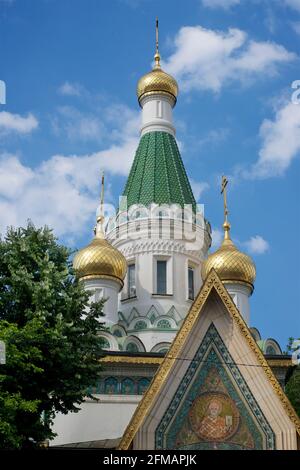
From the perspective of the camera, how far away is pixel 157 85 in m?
29.3

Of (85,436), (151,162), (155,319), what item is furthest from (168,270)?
(85,436)

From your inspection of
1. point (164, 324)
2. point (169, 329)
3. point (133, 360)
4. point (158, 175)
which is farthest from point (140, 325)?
point (158, 175)

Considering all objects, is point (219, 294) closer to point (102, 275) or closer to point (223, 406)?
point (223, 406)

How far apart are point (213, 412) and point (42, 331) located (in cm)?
355

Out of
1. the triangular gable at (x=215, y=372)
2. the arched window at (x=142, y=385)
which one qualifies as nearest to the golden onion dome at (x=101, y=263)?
the arched window at (x=142, y=385)

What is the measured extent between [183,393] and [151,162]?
14868mm

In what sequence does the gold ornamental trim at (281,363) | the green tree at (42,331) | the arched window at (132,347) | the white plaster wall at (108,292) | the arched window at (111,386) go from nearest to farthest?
the green tree at (42,331) → the arched window at (111,386) → the gold ornamental trim at (281,363) → the arched window at (132,347) → the white plaster wall at (108,292)

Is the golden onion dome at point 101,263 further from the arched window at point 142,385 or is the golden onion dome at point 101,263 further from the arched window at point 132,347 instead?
the arched window at point 142,385

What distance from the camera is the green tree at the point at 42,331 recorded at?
43.3 feet

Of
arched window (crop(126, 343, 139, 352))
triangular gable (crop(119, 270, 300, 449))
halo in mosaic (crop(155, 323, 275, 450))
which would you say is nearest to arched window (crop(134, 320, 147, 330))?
arched window (crop(126, 343, 139, 352))

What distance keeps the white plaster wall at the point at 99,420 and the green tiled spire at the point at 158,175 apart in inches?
308

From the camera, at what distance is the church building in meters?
14.3

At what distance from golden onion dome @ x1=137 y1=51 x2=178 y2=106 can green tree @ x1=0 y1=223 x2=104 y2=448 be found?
15.0 m

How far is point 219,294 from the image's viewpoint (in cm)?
1510
